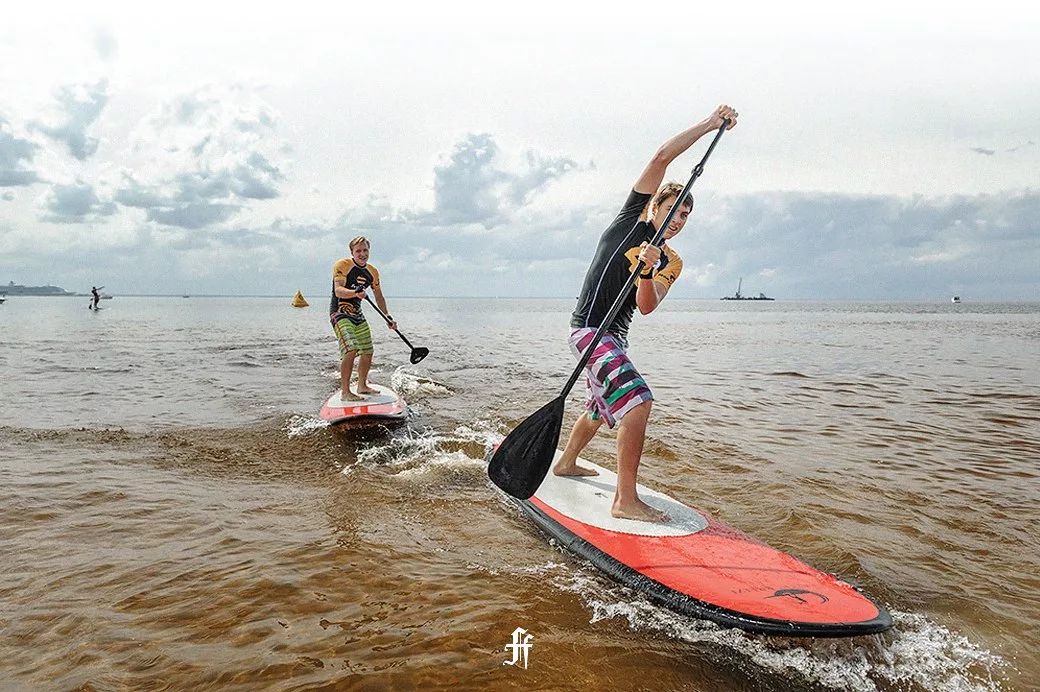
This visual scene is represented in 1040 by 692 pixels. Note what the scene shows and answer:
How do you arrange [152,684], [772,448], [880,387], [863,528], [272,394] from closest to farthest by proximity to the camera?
[152,684], [863,528], [772,448], [272,394], [880,387]

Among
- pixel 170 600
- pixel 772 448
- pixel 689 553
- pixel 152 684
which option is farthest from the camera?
pixel 772 448

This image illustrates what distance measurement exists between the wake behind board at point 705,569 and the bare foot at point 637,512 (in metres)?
0.05

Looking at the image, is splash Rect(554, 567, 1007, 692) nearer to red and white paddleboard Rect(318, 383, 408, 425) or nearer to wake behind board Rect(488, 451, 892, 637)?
wake behind board Rect(488, 451, 892, 637)

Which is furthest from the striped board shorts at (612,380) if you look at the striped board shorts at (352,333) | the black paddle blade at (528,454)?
the striped board shorts at (352,333)

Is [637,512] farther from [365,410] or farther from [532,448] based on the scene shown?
[365,410]

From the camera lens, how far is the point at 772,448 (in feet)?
24.9

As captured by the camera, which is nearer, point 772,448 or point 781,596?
point 781,596

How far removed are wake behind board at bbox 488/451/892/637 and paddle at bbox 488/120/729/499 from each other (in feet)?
0.97

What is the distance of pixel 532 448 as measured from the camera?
4.68 m

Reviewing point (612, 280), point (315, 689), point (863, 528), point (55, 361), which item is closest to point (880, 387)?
point (863, 528)

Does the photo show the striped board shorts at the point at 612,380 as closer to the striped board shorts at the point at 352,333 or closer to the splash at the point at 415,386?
the striped board shorts at the point at 352,333

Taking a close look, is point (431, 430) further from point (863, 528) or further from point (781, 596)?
point (781, 596)

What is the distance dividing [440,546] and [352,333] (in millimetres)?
4916

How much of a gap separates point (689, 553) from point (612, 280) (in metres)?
1.91
